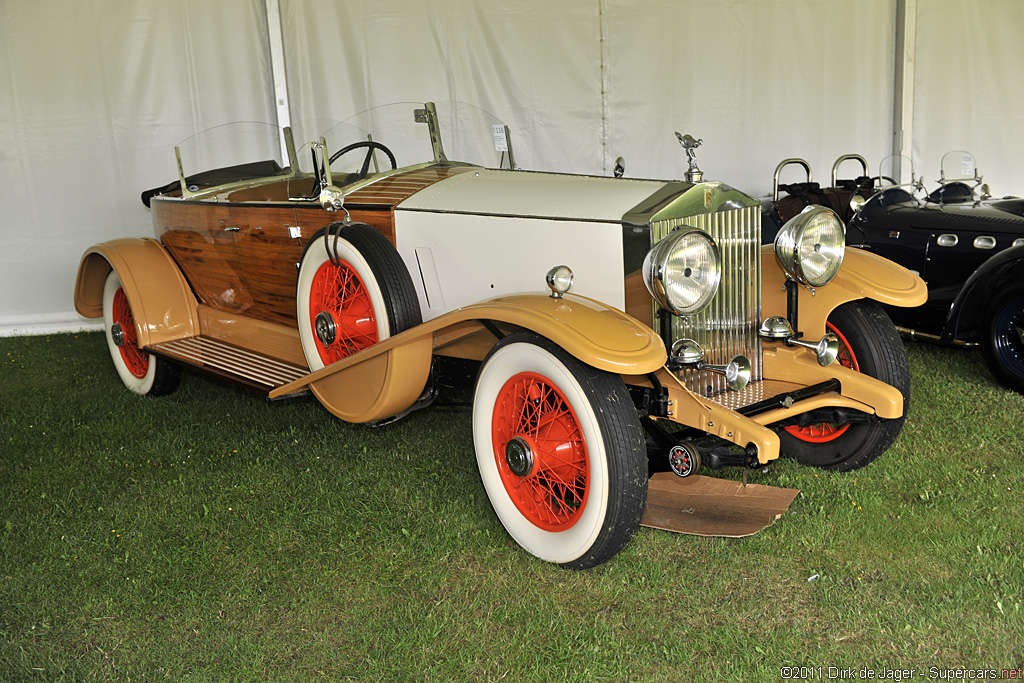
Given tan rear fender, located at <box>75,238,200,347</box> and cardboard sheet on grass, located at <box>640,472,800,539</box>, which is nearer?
cardboard sheet on grass, located at <box>640,472,800,539</box>

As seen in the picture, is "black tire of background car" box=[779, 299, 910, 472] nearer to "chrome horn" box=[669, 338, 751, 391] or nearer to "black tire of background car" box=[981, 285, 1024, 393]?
"chrome horn" box=[669, 338, 751, 391]

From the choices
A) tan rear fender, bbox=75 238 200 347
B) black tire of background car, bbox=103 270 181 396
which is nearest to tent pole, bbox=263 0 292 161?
tan rear fender, bbox=75 238 200 347

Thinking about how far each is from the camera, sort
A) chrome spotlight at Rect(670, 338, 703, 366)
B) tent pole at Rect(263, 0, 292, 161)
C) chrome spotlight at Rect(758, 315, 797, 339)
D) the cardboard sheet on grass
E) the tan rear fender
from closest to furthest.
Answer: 1. chrome spotlight at Rect(670, 338, 703, 366)
2. the cardboard sheet on grass
3. chrome spotlight at Rect(758, 315, 797, 339)
4. the tan rear fender
5. tent pole at Rect(263, 0, 292, 161)

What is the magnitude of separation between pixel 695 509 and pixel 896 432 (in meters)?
0.88

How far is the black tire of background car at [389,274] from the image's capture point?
3242mm

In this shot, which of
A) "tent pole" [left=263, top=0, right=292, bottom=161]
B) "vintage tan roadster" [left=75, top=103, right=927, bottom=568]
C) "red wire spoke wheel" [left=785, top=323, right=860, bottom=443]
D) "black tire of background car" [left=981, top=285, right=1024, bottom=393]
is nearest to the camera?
"vintage tan roadster" [left=75, top=103, right=927, bottom=568]

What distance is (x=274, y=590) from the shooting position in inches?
107

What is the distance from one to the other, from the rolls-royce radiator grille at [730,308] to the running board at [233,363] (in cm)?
172

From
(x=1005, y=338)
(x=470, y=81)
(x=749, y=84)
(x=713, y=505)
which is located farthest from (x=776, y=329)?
(x=749, y=84)

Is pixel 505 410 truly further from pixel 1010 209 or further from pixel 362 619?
pixel 1010 209

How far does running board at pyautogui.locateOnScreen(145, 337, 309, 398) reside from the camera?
3.80 m

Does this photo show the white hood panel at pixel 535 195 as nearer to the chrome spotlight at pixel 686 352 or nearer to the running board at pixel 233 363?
the chrome spotlight at pixel 686 352

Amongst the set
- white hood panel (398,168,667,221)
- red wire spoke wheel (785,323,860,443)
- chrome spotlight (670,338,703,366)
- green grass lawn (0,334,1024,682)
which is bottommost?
green grass lawn (0,334,1024,682)

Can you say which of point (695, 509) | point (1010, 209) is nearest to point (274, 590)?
point (695, 509)
